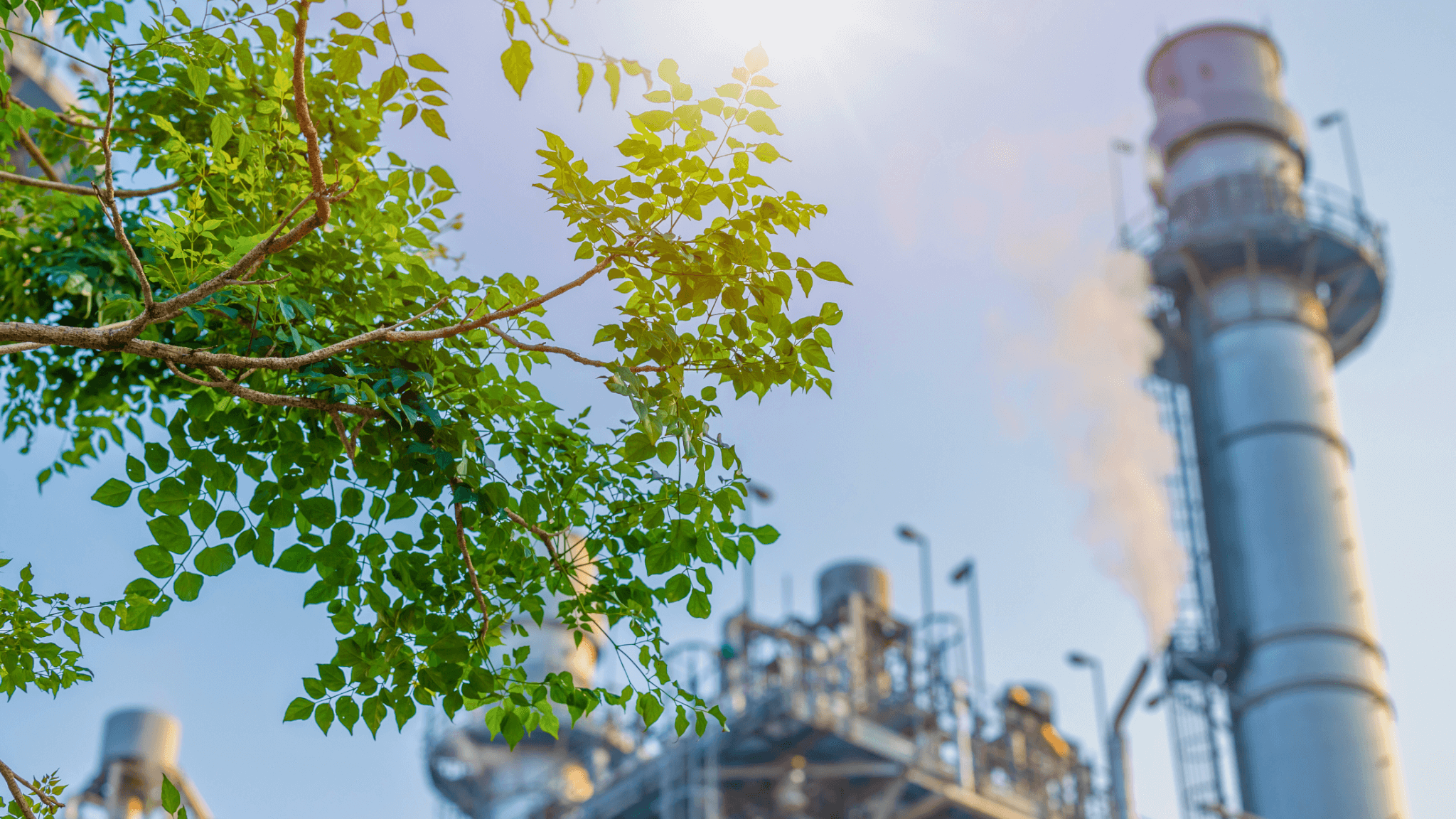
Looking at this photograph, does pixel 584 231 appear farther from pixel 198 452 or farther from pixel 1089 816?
pixel 1089 816

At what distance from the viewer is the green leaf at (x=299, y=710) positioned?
21.0 ft

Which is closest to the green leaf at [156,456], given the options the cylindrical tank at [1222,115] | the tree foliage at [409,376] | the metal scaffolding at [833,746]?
the tree foliage at [409,376]

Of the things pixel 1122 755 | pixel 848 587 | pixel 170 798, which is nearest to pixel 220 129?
pixel 170 798

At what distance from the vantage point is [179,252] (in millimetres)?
6242

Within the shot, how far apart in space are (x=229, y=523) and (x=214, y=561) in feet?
0.64

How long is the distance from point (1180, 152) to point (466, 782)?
25.6 meters

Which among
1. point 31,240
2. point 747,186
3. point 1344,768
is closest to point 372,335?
point 747,186

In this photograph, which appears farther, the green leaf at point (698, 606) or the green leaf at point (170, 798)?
the green leaf at point (698, 606)

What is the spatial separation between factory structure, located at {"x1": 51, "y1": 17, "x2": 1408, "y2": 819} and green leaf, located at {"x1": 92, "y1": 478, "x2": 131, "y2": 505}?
1998cm

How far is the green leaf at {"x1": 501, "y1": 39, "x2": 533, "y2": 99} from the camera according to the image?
6.09 metres

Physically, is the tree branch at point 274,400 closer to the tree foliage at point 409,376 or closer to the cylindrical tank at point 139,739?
the tree foliage at point 409,376

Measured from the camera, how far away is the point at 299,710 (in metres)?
6.43

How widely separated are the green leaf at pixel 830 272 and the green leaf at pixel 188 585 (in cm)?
286

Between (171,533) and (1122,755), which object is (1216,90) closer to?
(1122,755)
